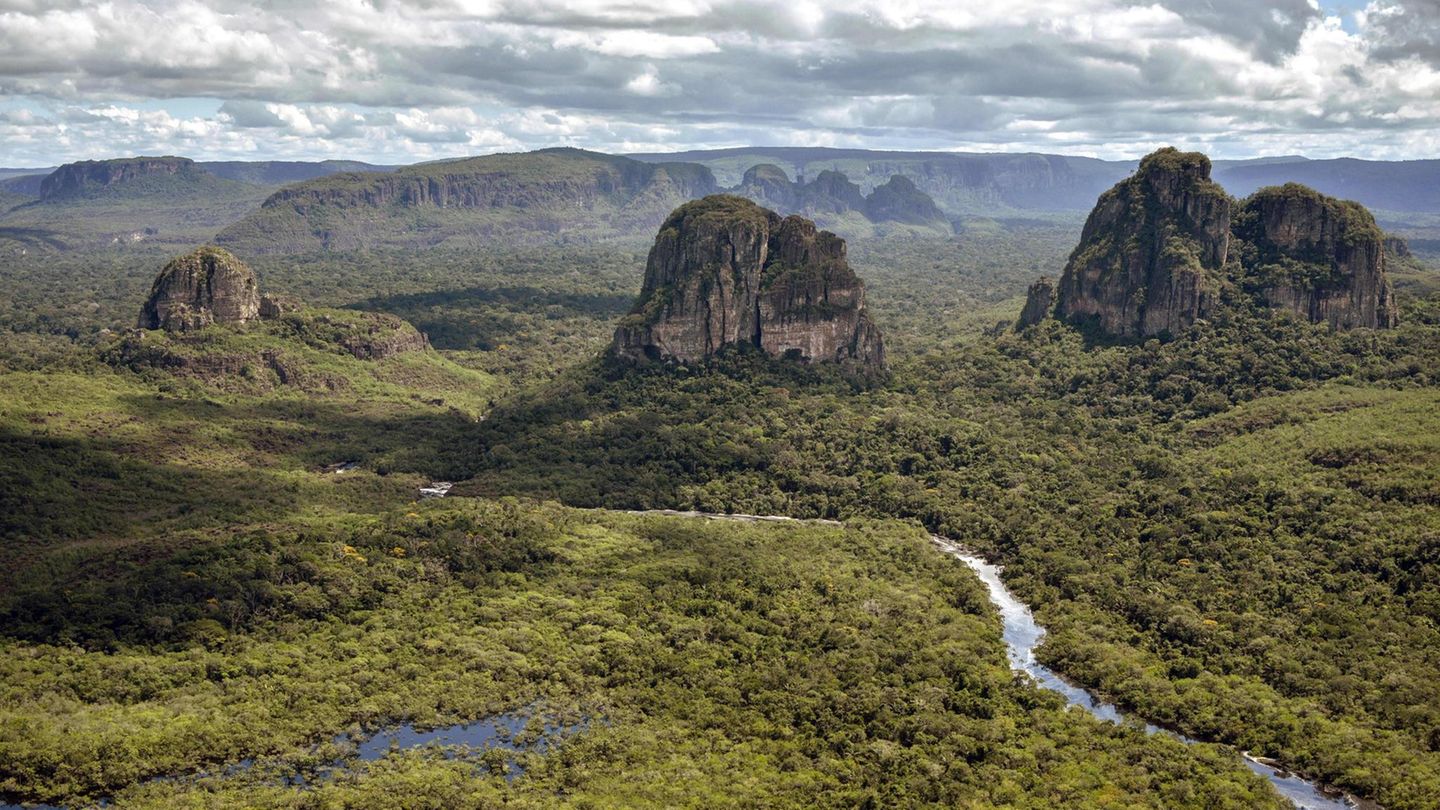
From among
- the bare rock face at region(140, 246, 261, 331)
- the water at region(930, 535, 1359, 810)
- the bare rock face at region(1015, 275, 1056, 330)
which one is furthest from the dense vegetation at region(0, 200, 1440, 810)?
the bare rock face at region(1015, 275, 1056, 330)

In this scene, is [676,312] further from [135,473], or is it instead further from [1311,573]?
[1311,573]

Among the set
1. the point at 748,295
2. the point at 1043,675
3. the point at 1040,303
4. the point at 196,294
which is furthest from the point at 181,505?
the point at 1040,303

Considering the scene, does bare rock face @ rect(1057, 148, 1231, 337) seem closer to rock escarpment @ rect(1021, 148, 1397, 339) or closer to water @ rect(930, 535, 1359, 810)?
rock escarpment @ rect(1021, 148, 1397, 339)

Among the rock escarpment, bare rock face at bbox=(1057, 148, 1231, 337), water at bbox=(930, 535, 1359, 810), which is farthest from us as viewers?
bare rock face at bbox=(1057, 148, 1231, 337)

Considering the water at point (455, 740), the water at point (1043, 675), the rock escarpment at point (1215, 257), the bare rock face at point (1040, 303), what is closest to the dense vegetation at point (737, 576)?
the water at point (455, 740)

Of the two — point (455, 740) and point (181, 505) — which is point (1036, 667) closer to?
point (455, 740)

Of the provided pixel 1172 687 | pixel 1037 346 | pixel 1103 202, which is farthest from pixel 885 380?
pixel 1172 687
